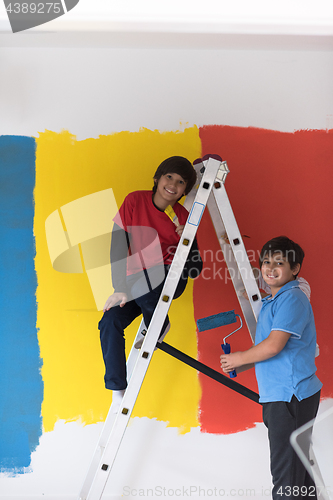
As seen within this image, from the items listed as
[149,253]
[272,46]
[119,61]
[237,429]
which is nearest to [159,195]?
[149,253]

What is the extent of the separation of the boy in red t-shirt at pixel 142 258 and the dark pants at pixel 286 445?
0.46 meters

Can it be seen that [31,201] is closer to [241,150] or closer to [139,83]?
[139,83]

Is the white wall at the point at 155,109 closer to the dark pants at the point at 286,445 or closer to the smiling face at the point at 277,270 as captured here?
the dark pants at the point at 286,445

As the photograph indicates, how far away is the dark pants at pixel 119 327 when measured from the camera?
1.25 metres

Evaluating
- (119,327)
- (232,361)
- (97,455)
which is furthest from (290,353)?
(97,455)

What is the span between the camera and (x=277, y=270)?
1192 mm

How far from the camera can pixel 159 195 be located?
54.4 inches

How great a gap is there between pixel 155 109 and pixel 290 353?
1.19 m

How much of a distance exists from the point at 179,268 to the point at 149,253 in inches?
7.6

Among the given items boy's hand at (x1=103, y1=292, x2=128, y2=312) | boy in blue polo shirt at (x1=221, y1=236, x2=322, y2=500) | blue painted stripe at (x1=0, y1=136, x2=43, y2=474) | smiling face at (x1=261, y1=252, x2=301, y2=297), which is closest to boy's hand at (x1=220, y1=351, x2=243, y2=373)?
boy in blue polo shirt at (x1=221, y1=236, x2=322, y2=500)

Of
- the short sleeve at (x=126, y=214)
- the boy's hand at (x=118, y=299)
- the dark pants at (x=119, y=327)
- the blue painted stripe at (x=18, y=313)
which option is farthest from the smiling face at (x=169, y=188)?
the blue painted stripe at (x=18, y=313)

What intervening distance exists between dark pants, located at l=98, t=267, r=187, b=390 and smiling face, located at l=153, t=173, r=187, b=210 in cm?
26

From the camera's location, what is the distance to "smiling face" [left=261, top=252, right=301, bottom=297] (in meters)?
1.19

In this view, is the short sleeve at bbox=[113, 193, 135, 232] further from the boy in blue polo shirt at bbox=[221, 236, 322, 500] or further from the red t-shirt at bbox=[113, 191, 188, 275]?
the boy in blue polo shirt at bbox=[221, 236, 322, 500]
